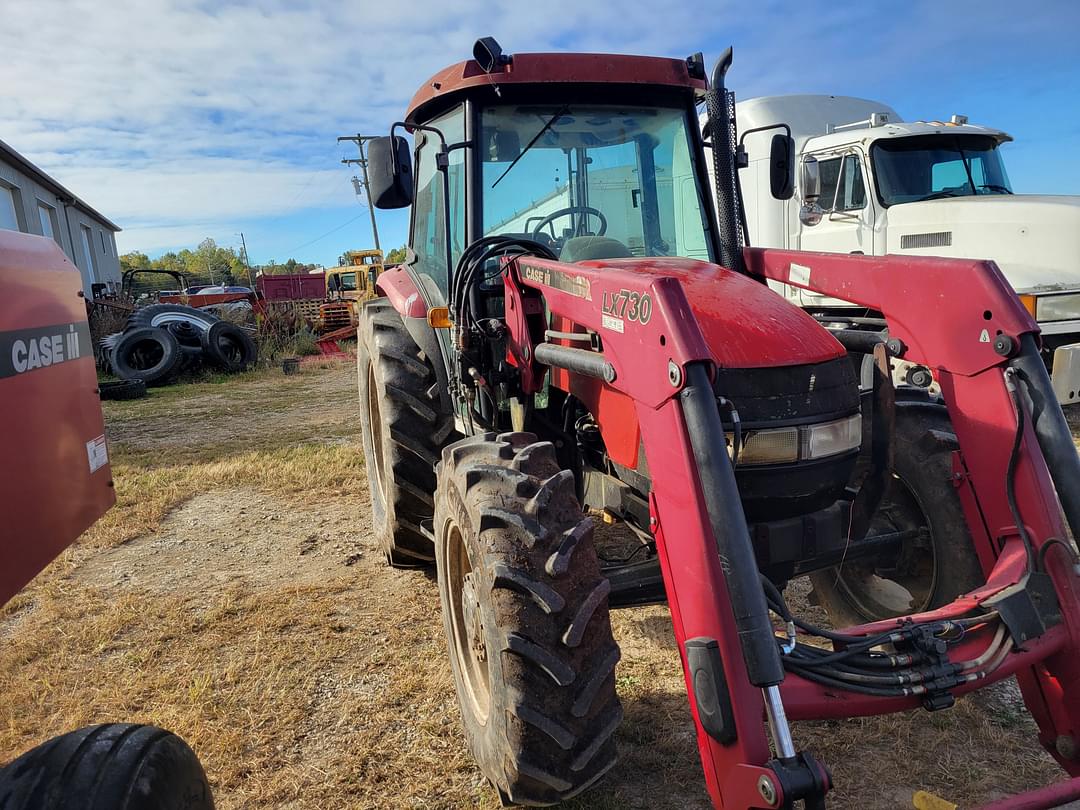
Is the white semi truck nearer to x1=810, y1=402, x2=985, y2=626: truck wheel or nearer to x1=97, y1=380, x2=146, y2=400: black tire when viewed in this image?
x1=810, y1=402, x2=985, y2=626: truck wheel

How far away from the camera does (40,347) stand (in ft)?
6.43

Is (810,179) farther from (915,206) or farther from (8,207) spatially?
(8,207)

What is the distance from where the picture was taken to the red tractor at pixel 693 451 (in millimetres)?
1840

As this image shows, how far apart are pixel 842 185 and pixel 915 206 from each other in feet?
2.49

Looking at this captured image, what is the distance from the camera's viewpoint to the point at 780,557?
7.46 feet

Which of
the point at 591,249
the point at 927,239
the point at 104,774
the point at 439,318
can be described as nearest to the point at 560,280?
the point at 591,249

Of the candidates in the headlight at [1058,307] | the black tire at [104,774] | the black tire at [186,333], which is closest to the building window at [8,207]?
→ the black tire at [186,333]

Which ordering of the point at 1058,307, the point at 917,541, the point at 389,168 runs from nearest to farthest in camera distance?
1. the point at 917,541
2. the point at 389,168
3. the point at 1058,307

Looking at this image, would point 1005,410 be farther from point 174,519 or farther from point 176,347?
point 176,347

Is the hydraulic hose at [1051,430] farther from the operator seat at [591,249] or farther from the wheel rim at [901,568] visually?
the operator seat at [591,249]

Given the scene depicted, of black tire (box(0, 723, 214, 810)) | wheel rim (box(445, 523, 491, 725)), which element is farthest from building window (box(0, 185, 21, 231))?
black tire (box(0, 723, 214, 810))

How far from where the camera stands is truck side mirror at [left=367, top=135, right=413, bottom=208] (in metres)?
3.46

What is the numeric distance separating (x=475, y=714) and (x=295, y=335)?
52.1 ft

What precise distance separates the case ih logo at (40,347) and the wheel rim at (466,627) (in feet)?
3.99
